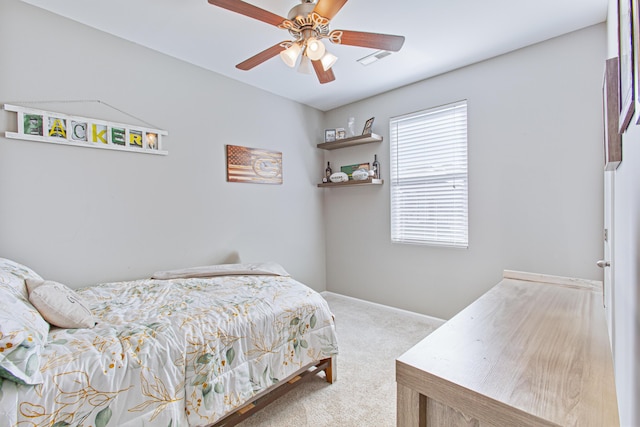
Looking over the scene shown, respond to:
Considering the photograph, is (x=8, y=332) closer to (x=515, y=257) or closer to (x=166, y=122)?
(x=166, y=122)

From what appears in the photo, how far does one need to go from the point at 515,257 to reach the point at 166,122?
11.3 feet

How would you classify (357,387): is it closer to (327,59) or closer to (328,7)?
(327,59)

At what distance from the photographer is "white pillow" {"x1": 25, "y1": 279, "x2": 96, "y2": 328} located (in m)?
1.40

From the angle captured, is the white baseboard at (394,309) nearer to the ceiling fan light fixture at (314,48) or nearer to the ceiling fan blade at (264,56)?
the ceiling fan light fixture at (314,48)

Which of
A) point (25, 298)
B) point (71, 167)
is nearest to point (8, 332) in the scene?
point (25, 298)

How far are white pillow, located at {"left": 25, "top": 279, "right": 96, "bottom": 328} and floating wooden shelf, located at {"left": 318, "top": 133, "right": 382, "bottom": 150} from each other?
295 cm

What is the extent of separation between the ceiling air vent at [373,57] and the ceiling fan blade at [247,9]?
1.20m

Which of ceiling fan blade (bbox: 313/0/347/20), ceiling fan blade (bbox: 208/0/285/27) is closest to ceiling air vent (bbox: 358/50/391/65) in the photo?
ceiling fan blade (bbox: 313/0/347/20)

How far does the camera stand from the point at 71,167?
7.15 feet

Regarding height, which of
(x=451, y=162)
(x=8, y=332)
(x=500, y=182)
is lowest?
(x=8, y=332)

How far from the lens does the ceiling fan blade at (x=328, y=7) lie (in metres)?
1.55

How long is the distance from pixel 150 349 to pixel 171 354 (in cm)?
10

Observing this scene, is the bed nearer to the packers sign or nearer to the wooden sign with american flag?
the packers sign

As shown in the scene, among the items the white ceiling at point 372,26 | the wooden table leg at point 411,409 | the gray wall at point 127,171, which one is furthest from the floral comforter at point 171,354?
the white ceiling at point 372,26
